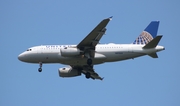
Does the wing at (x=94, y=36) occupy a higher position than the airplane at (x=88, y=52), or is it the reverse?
the wing at (x=94, y=36)

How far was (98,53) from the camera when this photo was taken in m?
56.0

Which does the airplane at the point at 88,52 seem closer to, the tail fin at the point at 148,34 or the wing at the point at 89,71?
the tail fin at the point at 148,34

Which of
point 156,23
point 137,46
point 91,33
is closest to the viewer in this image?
point 91,33

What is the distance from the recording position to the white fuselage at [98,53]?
55.6 metres

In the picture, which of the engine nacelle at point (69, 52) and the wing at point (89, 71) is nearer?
the engine nacelle at point (69, 52)

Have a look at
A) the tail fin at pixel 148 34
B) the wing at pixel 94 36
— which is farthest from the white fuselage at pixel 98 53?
the tail fin at pixel 148 34

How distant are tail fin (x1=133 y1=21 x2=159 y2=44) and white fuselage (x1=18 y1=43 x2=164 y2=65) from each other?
2992 mm

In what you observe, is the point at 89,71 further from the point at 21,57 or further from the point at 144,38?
the point at 21,57

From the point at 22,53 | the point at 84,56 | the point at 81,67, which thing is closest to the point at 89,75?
the point at 81,67

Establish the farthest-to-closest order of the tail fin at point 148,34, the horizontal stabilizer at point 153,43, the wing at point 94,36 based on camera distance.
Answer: the tail fin at point 148,34 < the horizontal stabilizer at point 153,43 < the wing at point 94,36

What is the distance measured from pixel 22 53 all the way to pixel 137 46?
51.0 ft

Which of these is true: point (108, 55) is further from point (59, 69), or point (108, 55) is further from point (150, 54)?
point (59, 69)

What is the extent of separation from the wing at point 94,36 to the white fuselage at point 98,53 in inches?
48.8

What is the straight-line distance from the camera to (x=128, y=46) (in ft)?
→ 186
